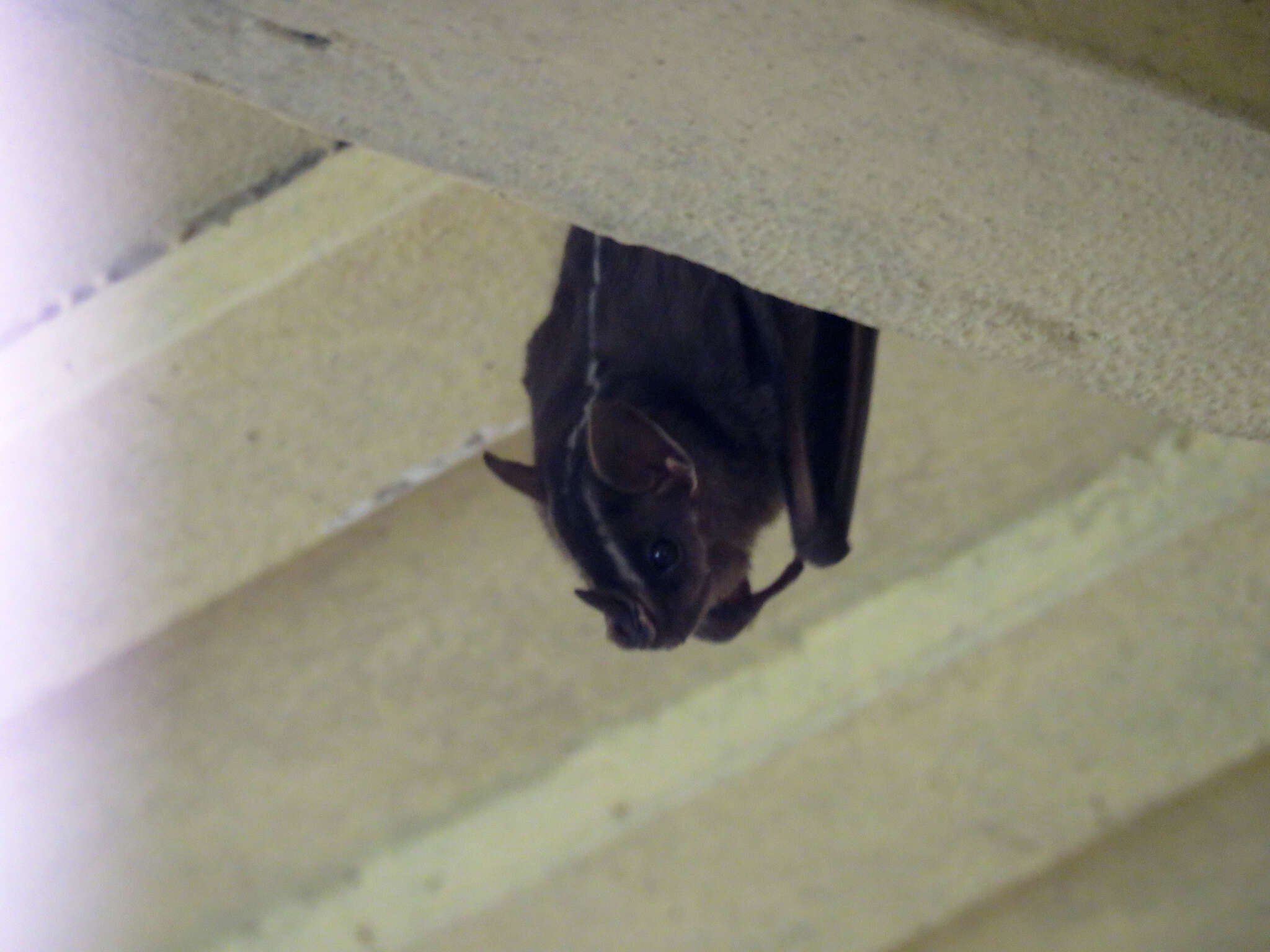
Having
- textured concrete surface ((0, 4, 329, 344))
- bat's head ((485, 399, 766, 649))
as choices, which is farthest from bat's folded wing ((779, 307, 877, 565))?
textured concrete surface ((0, 4, 329, 344))

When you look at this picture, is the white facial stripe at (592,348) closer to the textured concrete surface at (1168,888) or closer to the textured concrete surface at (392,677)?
the textured concrete surface at (392,677)

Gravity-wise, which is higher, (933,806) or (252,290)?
(252,290)

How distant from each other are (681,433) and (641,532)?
0.67 ft

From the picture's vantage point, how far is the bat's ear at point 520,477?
272cm

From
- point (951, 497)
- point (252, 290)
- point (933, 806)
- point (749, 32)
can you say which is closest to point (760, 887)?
point (933, 806)

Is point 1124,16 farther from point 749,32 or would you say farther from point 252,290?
point 252,290

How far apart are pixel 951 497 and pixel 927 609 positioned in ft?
0.83

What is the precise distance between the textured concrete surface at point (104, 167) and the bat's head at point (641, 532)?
65cm

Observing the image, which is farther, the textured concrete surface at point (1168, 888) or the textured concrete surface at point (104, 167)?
the textured concrete surface at point (1168, 888)

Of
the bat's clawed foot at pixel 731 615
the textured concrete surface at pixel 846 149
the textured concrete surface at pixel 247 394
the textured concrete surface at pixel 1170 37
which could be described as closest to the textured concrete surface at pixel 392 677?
the textured concrete surface at pixel 247 394

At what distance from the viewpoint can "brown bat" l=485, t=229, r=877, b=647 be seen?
8.66 ft

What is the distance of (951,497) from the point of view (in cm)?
318

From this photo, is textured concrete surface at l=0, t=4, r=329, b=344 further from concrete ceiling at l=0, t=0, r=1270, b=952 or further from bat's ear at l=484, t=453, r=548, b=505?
bat's ear at l=484, t=453, r=548, b=505

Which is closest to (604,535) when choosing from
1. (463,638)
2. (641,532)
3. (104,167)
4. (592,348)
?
(641,532)
